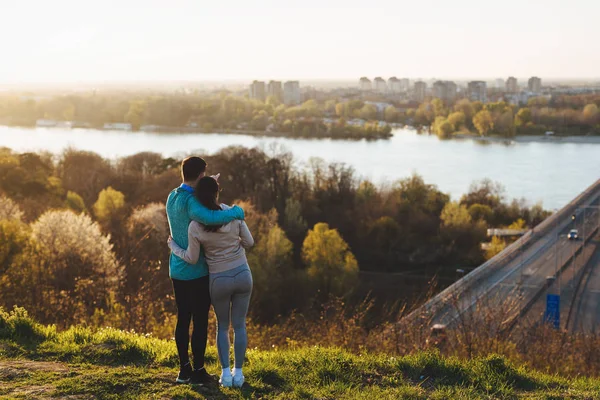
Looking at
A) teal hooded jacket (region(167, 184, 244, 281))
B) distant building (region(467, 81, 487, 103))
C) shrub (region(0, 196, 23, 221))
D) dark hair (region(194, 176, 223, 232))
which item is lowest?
shrub (region(0, 196, 23, 221))

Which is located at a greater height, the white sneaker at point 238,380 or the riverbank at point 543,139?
the white sneaker at point 238,380

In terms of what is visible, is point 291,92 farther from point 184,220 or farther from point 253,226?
point 184,220

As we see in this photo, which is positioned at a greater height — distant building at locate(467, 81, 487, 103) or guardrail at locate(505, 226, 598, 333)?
distant building at locate(467, 81, 487, 103)

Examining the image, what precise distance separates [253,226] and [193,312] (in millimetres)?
11507

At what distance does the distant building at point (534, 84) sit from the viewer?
65.4 meters

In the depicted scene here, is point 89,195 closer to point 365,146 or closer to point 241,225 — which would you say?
point 241,225

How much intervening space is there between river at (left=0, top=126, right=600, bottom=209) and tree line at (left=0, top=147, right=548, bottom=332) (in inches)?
110

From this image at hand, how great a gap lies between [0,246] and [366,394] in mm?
6912

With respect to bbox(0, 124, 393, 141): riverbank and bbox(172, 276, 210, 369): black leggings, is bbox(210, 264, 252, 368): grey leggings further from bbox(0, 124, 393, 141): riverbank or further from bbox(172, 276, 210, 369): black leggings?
bbox(0, 124, 393, 141): riverbank

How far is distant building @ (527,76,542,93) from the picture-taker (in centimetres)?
6538

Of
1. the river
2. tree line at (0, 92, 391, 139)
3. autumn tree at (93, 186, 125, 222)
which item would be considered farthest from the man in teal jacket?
tree line at (0, 92, 391, 139)

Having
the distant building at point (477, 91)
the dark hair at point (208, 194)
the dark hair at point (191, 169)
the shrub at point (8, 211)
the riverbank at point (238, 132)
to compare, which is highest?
the distant building at point (477, 91)

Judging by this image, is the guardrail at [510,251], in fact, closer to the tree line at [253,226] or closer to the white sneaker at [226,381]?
the tree line at [253,226]

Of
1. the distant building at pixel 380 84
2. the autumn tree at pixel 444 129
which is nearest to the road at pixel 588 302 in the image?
the autumn tree at pixel 444 129
